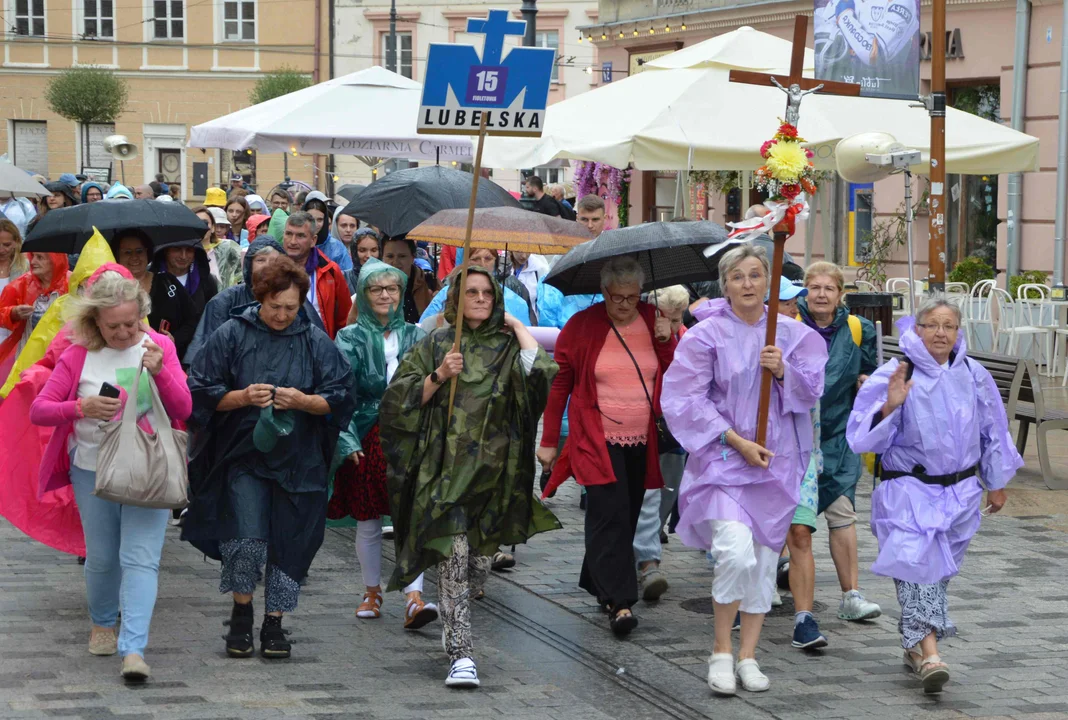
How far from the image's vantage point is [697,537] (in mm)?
6797

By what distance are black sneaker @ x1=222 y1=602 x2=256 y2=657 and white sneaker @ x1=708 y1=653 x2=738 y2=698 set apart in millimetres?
1961

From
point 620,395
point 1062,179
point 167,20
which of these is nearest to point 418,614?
point 620,395

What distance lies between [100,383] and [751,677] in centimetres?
288

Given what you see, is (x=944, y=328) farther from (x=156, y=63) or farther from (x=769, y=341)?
(x=156, y=63)

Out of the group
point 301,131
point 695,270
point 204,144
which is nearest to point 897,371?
point 695,270

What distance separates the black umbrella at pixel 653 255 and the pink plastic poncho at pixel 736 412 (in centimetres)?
51

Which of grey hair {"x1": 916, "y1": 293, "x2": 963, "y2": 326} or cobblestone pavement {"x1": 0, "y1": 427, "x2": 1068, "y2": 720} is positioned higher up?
grey hair {"x1": 916, "y1": 293, "x2": 963, "y2": 326}

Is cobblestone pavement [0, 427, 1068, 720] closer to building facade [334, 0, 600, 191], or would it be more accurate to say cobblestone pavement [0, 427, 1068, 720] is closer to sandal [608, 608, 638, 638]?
sandal [608, 608, 638, 638]

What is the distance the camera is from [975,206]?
1988 cm

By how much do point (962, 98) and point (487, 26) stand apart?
14.3 meters

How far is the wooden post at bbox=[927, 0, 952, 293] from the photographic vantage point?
409 inches

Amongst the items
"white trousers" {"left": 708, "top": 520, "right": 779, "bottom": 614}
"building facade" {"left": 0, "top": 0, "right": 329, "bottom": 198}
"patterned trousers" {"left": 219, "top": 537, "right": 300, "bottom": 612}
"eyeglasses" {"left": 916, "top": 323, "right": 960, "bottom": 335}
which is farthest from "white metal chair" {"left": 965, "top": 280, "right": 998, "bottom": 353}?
"building facade" {"left": 0, "top": 0, "right": 329, "bottom": 198}

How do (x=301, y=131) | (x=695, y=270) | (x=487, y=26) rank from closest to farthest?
1. (x=487, y=26)
2. (x=695, y=270)
3. (x=301, y=131)

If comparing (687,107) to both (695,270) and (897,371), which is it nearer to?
(695,270)
